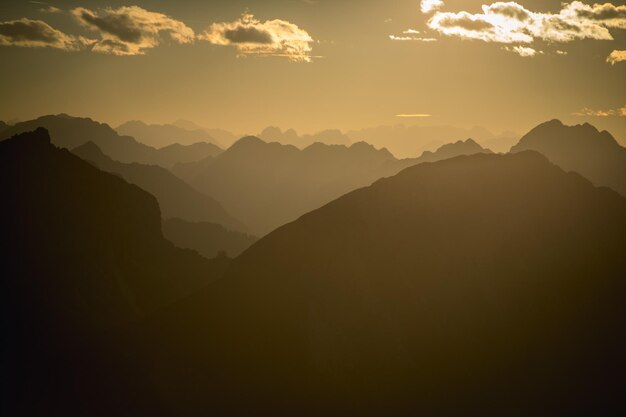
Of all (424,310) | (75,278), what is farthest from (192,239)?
(424,310)

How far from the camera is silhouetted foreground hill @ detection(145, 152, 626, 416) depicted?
6756cm

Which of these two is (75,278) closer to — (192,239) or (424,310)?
(424,310)

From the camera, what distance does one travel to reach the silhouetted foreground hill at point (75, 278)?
77.0 meters

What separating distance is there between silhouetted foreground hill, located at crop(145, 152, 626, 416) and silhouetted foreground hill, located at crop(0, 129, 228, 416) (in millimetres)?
Answer: 9198

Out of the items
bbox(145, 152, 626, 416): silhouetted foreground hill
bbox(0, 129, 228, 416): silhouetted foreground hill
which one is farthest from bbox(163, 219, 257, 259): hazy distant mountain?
bbox(145, 152, 626, 416): silhouetted foreground hill

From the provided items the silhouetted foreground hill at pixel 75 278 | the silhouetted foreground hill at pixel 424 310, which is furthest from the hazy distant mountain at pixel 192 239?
the silhouetted foreground hill at pixel 424 310

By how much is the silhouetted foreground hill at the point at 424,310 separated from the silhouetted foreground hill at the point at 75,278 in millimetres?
9198

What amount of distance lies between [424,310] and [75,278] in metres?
74.4

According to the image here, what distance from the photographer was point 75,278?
109250 mm

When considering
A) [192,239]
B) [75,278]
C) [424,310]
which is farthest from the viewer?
[192,239]

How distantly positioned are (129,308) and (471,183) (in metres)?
74.2

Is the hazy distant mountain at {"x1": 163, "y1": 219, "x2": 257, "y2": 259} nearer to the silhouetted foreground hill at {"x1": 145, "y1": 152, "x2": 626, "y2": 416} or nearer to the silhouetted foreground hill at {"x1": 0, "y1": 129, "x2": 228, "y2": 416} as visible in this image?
the silhouetted foreground hill at {"x1": 0, "y1": 129, "x2": 228, "y2": 416}

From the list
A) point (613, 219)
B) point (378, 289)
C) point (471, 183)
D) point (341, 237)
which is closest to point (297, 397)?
point (378, 289)

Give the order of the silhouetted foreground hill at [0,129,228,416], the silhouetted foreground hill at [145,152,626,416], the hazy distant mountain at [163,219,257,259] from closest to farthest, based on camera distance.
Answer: the silhouetted foreground hill at [145,152,626,416], the silhouetted foreground hill at [0,129,228,416], the hazy distant mountain at [163,219,257,259]
